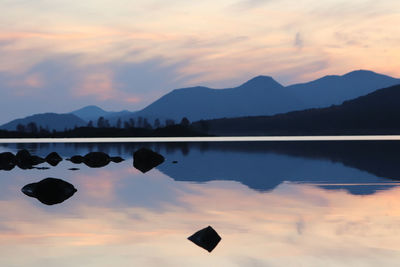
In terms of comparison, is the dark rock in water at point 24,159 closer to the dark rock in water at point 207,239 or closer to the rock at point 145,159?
the rock at point 145,159

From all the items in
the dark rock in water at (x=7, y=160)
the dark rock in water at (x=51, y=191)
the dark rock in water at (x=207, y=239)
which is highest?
the dark rock in water at (x=207, y=239)

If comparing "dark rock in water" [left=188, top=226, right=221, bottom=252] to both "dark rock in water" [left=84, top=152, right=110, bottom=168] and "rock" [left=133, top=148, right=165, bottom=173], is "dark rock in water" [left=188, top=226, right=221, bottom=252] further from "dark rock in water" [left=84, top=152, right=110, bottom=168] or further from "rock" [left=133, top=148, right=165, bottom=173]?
"dark rock in water" [left=84, top=152, right=110, bottom=168]

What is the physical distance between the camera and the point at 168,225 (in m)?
21.4

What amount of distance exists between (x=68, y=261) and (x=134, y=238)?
133 inches

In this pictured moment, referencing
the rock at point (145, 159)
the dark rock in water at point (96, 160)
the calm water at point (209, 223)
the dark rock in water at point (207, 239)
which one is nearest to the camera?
the calm water at point (209, 223)

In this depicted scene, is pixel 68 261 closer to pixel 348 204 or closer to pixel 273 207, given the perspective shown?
pixel 273 207

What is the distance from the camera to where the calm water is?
16.3 m

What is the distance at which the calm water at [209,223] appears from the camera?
641 inches

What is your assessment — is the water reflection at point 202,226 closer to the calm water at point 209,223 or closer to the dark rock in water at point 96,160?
the calm water at point 209,223

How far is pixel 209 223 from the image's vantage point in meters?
21.9

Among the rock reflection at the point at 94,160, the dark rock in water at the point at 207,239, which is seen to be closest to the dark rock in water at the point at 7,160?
the rock reflection at the point at 94,160

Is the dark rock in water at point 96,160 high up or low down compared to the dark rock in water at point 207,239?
down

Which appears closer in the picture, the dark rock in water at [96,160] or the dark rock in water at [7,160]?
the dark rock in water at [7,160]

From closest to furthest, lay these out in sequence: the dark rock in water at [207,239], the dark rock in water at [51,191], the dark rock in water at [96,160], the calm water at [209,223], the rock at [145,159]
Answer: the calm water at [209,223], the dark rock in water at [207,239], the dark rock in water at [51,191], the rock at [145,159], the dark rock in water at [96,160]
